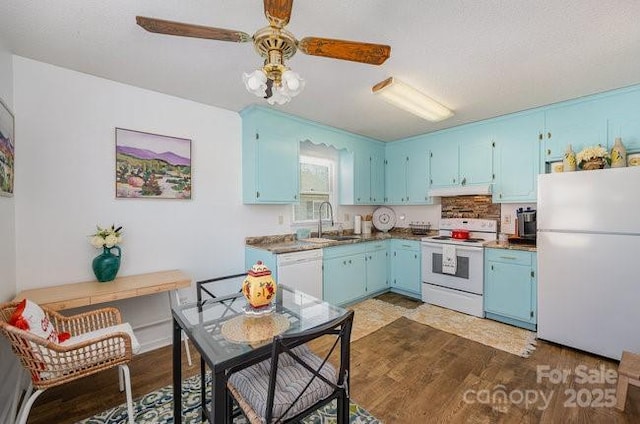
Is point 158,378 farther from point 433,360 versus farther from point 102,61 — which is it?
point 102,61

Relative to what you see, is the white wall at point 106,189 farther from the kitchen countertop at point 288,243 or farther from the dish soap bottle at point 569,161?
the dish soap bottle at point 569,161

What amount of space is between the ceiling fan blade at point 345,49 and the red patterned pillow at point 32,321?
194 cm

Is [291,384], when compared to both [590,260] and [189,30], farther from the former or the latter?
[590,260]

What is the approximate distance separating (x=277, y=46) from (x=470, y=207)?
3459 mm

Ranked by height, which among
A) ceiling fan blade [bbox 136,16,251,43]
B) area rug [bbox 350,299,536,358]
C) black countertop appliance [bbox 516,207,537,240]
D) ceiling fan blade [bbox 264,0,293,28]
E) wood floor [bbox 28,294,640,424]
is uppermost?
ceiling fan blade [bbox 264,0,293,28]

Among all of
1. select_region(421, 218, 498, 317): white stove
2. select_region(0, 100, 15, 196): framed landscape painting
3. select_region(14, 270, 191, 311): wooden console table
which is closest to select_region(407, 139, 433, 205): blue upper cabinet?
select_region(421, 218, 498, 317): white stove

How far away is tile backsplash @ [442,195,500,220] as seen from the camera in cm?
354

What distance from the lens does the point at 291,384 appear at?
1.26 m

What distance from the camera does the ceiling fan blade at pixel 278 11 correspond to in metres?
1.05

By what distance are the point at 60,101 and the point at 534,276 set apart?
4522 millimetres

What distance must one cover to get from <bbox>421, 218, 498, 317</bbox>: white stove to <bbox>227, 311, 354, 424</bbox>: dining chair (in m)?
2.46

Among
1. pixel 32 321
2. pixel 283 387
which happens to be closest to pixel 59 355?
pixel 32 321

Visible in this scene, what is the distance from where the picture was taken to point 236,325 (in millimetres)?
1376

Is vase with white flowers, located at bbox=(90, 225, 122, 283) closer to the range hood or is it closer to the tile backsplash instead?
the range hood
